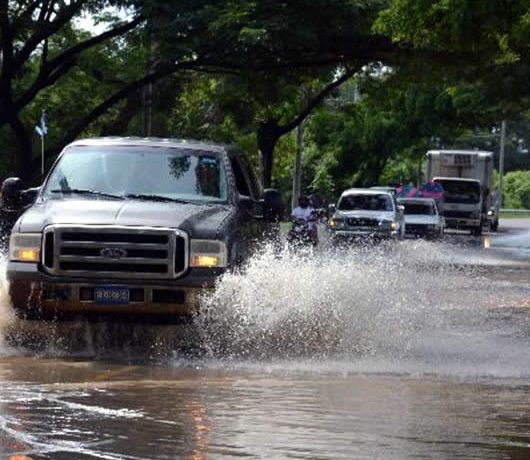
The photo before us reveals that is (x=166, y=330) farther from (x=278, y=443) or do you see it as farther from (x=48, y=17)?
(x=48, y=17)

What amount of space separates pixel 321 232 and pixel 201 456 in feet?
105

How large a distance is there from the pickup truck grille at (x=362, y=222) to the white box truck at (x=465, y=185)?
1892 centimetres

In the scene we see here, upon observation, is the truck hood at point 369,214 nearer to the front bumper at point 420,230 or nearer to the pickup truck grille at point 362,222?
the pickup truck grille at point 362,222

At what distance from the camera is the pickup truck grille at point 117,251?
1145cm

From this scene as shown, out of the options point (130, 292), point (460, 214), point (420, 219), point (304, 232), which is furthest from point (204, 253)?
point (460, 214)

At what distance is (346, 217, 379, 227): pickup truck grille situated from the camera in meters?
34.4

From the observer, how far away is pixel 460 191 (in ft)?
177

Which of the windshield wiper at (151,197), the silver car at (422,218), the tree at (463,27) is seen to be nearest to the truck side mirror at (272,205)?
the windshield wiper at (151,197)

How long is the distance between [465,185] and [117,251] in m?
43.6

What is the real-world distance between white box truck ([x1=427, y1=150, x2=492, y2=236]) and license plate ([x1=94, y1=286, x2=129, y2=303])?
4225cm

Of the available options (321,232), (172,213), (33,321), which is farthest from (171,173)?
(321,232)

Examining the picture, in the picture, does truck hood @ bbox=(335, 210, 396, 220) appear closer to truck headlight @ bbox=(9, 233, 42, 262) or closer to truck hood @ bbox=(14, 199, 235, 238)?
truck hood @ bbox=(14, 199, 235, 238)

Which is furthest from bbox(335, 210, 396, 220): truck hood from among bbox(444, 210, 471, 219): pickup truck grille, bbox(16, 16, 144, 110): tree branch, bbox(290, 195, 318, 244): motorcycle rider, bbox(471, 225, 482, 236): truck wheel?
bbox(471, 225, 482, 236): truck wheel

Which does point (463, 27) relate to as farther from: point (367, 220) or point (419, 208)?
point (419, 208)
